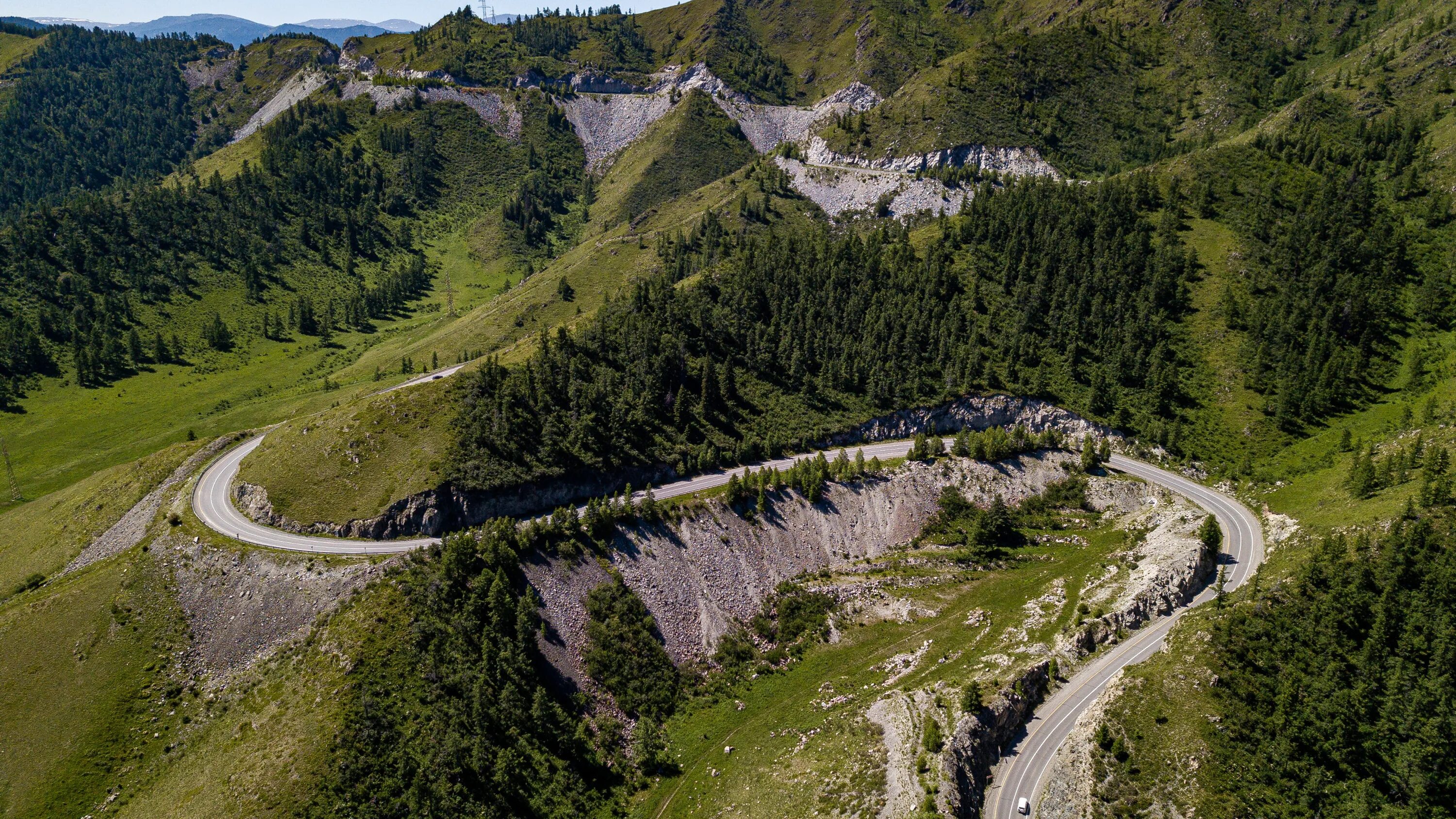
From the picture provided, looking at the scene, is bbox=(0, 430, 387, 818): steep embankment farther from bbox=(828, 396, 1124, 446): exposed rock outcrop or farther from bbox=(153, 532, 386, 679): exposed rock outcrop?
bbox=(828, 396, 1124, 446): exposed rock outcrop

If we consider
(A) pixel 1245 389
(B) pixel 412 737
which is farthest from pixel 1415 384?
(B) pixel 412 737

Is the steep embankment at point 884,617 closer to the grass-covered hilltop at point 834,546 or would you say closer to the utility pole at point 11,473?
the grass-covered hilltop at point 834,546

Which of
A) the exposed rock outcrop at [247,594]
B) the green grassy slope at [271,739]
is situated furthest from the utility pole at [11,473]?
the green grassy slope at [271,739]

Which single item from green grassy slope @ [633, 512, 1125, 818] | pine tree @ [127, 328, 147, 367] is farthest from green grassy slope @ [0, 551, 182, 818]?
pine tree @ [127, 328, 147, 367]

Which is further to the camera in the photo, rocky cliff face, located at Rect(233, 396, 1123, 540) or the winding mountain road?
rocky cliff face, located at Rect(233, 396, 1123, 540)

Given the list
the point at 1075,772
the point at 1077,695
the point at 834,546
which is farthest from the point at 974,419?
the point at 1075,772

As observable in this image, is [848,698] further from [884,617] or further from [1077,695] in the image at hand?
[1077,695]
